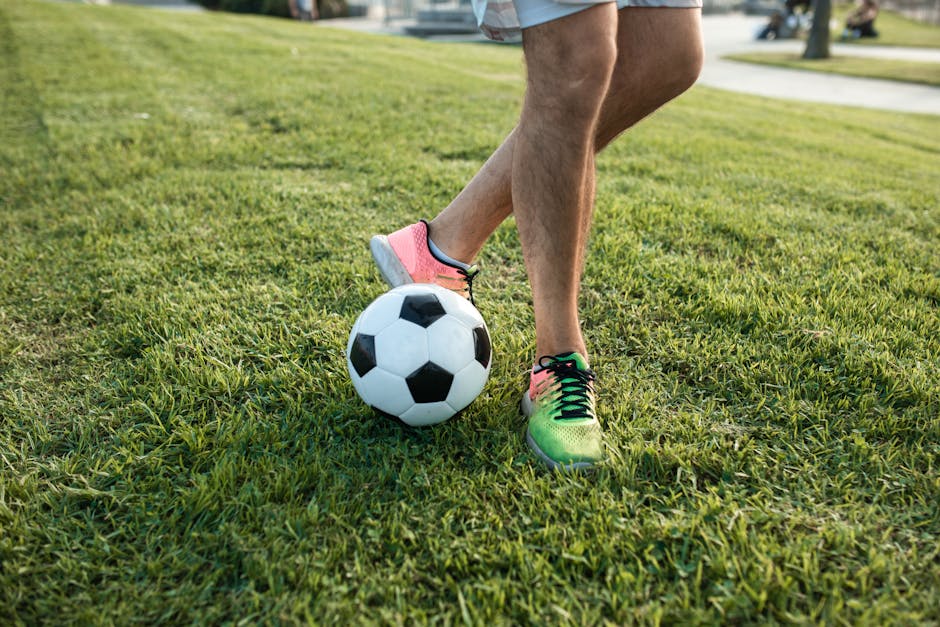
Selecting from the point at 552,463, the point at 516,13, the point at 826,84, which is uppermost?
the point at 516,13

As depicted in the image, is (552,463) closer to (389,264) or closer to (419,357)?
(419,357)

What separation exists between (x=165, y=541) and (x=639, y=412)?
4.55 feet

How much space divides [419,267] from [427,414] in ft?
2.37

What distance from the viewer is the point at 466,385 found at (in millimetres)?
1853

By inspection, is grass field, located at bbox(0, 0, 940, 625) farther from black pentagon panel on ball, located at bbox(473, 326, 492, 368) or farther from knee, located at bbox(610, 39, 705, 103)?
knee, located at bbox(610, 39, 705, 103)

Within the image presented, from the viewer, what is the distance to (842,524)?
153cm

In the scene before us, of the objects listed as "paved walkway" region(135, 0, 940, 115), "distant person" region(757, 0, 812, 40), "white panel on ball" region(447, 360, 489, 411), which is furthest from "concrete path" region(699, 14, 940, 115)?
"white panel on ball" region(447, 360, 489, 411)

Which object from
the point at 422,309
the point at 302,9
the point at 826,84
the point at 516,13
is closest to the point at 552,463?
the point at 422,309

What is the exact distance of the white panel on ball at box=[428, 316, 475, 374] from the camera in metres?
1.83

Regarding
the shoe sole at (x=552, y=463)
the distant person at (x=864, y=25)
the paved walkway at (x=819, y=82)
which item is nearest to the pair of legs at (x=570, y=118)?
the shoe sole at (x=552, y=463)

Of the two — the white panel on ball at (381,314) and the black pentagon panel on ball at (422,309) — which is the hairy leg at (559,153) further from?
the white panel on ball at (381,314)

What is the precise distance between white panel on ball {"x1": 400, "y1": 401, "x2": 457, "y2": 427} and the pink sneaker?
0.62 m

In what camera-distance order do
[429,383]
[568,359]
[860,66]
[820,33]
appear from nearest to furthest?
[429,383] → [568,359] → [860,66] → [820,33]

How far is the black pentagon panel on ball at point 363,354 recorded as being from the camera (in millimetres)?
1850
